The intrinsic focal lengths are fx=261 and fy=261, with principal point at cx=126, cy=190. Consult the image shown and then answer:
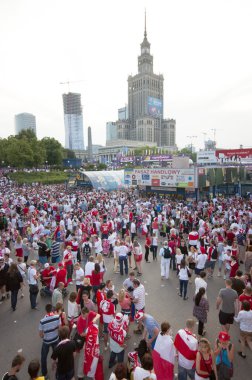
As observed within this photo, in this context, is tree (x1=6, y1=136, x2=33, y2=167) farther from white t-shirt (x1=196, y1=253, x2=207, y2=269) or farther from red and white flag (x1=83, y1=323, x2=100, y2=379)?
red and white flag (x1=83, y1=323, x2=100, y2=379)

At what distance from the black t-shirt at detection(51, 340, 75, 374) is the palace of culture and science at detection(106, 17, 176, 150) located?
154734 millimetres

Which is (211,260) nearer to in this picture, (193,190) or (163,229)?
(163,229)

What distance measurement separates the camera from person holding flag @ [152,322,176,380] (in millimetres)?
4324

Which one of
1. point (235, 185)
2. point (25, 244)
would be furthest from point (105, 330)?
point (235, 185)

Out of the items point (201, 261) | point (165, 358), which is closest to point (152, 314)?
point (201, 261)

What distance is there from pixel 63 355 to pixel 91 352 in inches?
19.8

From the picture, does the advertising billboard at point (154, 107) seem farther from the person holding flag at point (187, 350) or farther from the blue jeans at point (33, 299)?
the person holding flag at point (187, 350)

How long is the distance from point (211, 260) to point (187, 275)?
2.09 m

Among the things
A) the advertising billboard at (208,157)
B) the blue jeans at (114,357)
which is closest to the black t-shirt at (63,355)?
the blue jeans at (114,357)

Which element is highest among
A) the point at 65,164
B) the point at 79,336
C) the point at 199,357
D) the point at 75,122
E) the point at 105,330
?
the point at 75,122

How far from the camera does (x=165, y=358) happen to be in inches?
171

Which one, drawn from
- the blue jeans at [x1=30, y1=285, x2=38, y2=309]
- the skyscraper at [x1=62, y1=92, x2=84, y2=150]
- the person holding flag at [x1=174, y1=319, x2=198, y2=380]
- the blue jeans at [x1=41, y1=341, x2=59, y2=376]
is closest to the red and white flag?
the blue jeans at [x1=41, y1=341, x2=59, y2=376]

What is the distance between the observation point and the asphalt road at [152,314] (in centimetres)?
562

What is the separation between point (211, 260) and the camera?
9453 mm
